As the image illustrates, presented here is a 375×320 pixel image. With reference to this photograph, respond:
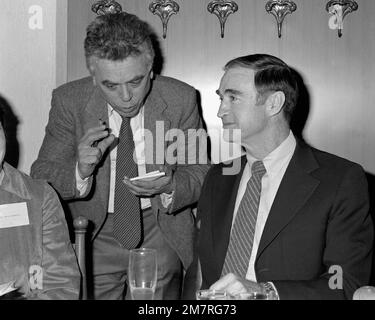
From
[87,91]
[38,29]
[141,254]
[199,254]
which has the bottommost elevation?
[199,254]

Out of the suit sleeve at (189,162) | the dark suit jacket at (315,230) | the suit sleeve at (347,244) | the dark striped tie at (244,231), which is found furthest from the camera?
the suit sleeve at (189,162)

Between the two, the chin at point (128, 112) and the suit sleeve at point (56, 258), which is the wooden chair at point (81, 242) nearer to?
the suit sleeve at point (56, 258)

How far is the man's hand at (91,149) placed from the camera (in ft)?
7.48

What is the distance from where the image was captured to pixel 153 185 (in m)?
2.27

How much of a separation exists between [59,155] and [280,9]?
1.33 meters

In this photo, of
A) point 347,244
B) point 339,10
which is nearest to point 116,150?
point 347,244

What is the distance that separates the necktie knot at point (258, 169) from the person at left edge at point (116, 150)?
0.35m

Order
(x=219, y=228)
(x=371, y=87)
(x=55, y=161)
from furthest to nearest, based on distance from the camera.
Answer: (x=371, y=87)
(x=55, y=161)
(x=219, y=228)

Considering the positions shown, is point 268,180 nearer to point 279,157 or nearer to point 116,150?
point 279,157

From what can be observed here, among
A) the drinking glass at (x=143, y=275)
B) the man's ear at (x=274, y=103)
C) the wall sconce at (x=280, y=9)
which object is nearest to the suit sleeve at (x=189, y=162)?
the man's ear at (x=274, y=103)

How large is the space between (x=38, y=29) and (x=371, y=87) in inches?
68.0
